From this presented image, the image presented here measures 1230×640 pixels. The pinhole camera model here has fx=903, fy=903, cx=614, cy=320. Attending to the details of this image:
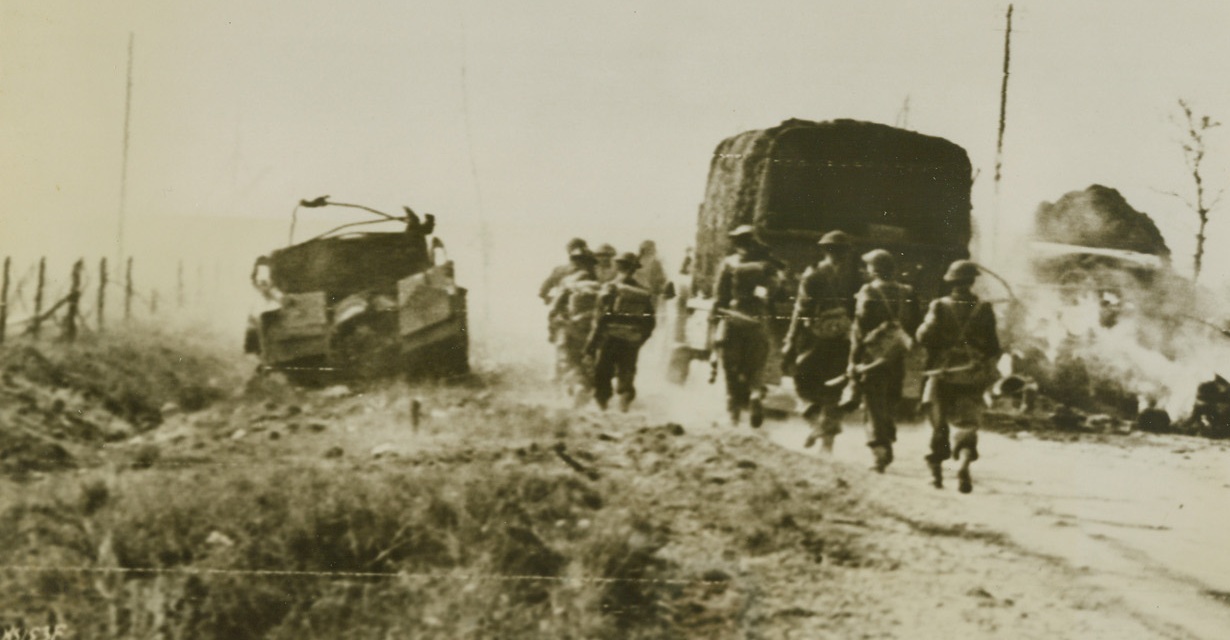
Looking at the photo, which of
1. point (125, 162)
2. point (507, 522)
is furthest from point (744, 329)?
point (125, 162)

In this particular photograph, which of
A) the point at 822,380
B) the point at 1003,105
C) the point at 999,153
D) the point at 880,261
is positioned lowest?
the point at 822,380

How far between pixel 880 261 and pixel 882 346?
32 centimetres

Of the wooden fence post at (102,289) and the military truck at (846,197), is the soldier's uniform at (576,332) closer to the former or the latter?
the military truck at (846,197)

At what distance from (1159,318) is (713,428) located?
1815 millimetres

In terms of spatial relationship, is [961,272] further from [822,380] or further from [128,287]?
[128,287]

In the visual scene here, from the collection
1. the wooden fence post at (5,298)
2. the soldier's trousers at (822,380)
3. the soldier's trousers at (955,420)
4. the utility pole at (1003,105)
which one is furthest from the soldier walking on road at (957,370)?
the wooden fence post at (5,298)

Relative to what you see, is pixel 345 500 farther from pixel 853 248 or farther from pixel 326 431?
Answer: pixel 853 248

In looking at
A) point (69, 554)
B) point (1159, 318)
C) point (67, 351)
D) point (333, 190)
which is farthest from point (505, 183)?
point (1159, 318)

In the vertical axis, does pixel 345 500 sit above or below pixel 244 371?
below

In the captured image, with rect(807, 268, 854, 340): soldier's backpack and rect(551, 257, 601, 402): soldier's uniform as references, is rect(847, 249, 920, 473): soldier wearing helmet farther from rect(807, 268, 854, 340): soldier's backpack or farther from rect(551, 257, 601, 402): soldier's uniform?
rect(551, 257, 601, 402): soldier's uniform

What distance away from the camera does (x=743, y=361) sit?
135 inches

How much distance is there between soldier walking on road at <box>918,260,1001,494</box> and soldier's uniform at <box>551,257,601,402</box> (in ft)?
4.09

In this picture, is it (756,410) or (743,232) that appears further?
(743,232)

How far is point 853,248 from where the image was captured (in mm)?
3453
